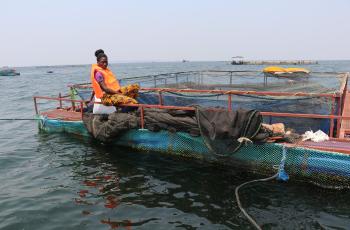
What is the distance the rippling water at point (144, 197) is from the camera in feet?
20.7

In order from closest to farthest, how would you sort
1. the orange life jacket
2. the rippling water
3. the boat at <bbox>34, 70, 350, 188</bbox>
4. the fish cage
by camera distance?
the rippling water, the boat at <bbox>34, 70, 350, 188</bbox>, the fish cage, the orange life jacket

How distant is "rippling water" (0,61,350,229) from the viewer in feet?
20.7

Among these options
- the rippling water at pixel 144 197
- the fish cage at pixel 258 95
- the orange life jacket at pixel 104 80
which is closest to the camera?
the rippling water at pixel 144 197

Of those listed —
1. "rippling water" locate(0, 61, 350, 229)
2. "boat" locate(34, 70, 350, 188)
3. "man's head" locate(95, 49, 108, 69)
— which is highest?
"man's head" locate(95, 49, 108, 69)

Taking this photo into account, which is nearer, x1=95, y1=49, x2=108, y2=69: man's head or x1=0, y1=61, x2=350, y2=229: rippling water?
x1=0, y1=61, x2=350, y2=229: rippling water

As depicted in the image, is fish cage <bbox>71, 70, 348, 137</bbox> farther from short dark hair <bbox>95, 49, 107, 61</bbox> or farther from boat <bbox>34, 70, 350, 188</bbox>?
short dark hair <bbox>95, 49, 107, 61</bbox>

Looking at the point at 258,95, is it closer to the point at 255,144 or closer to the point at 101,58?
the point at 255,144

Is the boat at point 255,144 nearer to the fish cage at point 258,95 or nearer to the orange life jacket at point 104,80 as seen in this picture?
the fish cage at point 258,95

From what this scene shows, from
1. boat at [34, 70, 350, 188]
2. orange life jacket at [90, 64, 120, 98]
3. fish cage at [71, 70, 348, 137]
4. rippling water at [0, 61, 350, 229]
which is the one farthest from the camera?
orange life jacket at [90, 64, 120, 98]

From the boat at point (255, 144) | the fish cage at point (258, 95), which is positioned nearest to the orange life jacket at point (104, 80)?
the fish cage at point (258, 95)

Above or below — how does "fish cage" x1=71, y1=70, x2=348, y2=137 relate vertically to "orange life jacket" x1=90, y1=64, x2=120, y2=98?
below

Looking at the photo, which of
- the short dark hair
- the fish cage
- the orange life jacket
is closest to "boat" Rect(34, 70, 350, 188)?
the fish cage

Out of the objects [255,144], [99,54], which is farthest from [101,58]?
[255,144]

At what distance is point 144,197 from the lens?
737cm
